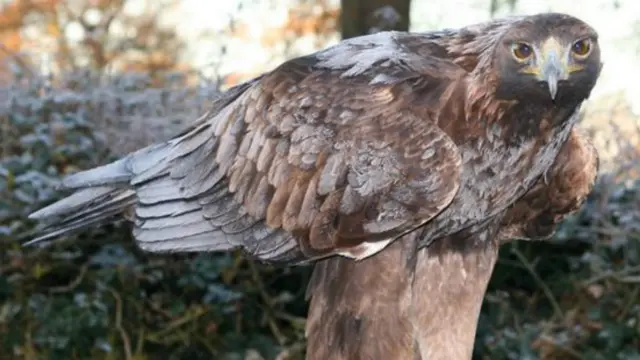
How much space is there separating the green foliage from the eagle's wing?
4.99 feet

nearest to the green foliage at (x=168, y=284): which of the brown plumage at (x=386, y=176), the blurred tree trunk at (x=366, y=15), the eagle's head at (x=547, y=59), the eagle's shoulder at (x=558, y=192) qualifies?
the blurred tree trunk at (x=366, y=15)

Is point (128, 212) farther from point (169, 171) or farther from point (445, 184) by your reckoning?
point (445, 184)

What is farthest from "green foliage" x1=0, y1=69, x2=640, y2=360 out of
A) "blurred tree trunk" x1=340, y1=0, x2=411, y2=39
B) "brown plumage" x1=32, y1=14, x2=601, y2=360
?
"brown plumage" x1=32, y1=14, x2=601, y2=360

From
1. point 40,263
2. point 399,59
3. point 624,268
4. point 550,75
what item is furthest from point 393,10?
point 550,75

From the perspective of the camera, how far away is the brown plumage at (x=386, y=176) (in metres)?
2.68

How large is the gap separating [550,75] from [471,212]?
0.51 m

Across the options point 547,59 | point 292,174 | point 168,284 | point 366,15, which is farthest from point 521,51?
point 366,15

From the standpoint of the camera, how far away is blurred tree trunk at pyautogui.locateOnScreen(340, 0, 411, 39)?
18.4ft

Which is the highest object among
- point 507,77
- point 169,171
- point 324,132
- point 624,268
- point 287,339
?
point 507,77

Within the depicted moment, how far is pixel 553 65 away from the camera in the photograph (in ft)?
8.25

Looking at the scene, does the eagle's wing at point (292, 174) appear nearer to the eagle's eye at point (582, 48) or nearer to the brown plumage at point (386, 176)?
the brown plumage at point (386, 176)

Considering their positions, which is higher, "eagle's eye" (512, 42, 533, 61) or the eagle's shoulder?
"eagle's eye" (512, 42, 533, 61)

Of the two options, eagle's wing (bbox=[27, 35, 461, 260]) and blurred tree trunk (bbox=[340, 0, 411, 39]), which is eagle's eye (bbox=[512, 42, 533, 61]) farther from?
blurred tree trunk (bbox=[340, 0, 411, 39])

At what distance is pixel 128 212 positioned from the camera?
3301mm
